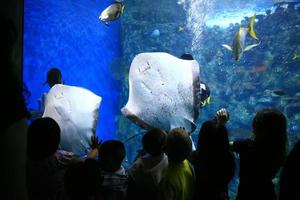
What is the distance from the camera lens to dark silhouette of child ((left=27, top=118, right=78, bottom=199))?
2572 mm

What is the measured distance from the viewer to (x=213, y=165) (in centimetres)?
257

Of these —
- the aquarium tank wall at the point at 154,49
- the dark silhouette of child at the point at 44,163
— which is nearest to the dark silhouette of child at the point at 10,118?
the dark silhouette of child at the point at 44,163

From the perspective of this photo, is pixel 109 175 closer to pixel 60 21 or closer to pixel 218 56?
pixel 60 21

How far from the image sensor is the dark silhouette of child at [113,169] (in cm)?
268

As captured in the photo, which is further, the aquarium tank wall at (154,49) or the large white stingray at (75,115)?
the aquarium tank wall at (154,49)

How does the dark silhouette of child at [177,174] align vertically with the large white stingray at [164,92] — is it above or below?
below

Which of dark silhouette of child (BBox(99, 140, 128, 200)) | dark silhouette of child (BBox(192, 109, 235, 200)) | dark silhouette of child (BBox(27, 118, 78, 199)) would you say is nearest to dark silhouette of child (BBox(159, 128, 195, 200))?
dark silhouette of child (BBox(192, 109, 235, 200))

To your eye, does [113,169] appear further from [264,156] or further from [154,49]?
[154,49]

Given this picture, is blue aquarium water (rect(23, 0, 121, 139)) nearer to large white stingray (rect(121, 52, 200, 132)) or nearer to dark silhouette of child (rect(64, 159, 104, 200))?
large white stingray (rect(121, 52, 200, 132))

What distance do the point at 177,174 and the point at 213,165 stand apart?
1.08 ft

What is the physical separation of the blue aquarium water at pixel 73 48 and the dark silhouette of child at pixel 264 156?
560cm

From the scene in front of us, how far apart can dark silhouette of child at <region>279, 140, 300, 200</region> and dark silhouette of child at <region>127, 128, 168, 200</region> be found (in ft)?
3.52

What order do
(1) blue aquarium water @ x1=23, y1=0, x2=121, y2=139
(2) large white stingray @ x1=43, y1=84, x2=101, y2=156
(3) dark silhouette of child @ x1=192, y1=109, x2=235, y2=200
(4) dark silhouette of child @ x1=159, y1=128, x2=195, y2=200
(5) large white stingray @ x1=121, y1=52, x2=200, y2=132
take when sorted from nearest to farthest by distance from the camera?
(3) dark silhouette of child @ x1=192, y1=109, x2=235, y2=200
(4) dark silhouette of child @ x1=159, y1=128, x2=195, y2=200
(5) large white stingray @ x1=121, y1=52, x2=200, y2=132
(2) large white stingray @ x1=43, y1=84, x2=101, y2=156
(1) blue aquarium water @ x1=23, y1=0, x2=121, y2=139

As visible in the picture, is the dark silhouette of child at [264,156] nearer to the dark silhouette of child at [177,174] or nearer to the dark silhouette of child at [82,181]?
the dark silhouette of child at [177,174]
